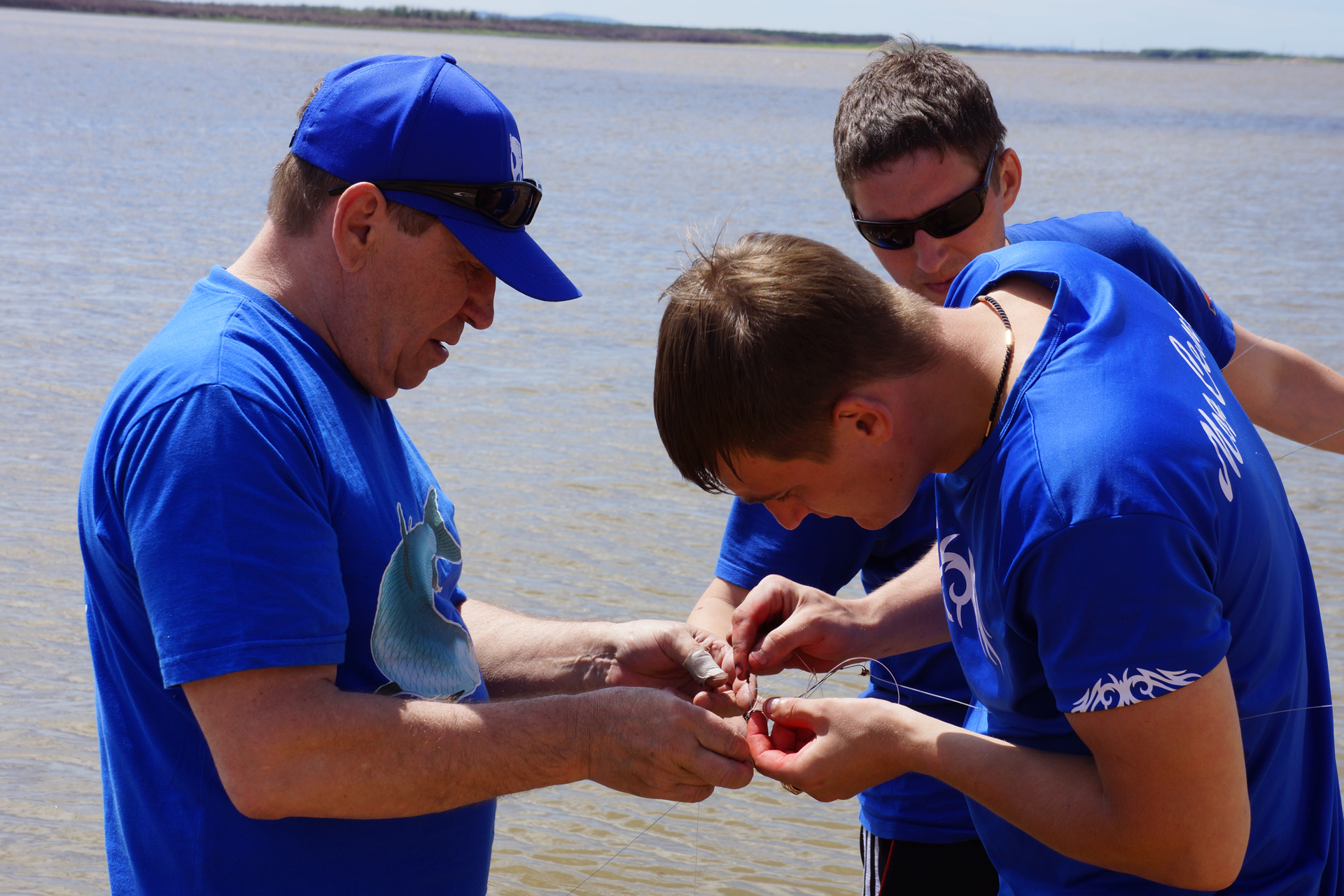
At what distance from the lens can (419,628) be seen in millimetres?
2539

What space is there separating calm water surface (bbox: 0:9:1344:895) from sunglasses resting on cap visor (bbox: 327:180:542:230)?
0.41m

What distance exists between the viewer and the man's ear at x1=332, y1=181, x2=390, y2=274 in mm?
2432

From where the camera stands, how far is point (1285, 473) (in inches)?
341

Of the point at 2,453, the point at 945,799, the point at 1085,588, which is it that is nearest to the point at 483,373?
the point at 2,453

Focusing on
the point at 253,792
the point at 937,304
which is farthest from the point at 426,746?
the point at 937,304

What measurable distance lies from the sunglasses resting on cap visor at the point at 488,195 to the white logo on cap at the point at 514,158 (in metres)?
0.02

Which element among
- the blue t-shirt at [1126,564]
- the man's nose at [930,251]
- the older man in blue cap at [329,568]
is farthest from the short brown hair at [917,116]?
the blue t-shirt at [1126,564]

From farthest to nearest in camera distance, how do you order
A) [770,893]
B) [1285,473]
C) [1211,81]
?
1. [1211,81]
2. [1285,473]
3. [770,893]

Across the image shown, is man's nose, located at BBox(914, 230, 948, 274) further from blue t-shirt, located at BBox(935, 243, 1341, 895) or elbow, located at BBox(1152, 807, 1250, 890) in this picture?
elbow, located at BBox(1152, 807, 1250, 890)

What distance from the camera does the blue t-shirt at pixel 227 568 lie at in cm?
204

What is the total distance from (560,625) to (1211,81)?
268 feet

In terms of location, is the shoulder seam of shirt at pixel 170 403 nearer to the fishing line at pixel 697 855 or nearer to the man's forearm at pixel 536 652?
the man's forearm at pixel 536 652

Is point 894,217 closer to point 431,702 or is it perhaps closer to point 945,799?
point 945,799

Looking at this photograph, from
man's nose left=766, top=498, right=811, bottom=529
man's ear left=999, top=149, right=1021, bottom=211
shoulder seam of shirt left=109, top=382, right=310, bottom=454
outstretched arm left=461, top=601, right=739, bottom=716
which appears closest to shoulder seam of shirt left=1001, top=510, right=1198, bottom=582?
man's nose left=766, top=498, right=811, bottom=529
